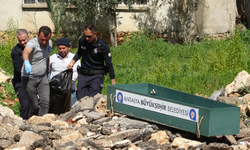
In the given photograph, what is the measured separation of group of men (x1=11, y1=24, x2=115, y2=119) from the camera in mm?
6215

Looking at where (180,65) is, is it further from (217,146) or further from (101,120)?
(217,146)

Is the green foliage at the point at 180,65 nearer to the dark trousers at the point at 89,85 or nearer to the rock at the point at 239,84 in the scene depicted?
the rock at the point at 239,84

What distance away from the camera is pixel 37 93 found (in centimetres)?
650

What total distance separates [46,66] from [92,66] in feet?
3.06

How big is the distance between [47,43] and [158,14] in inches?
425

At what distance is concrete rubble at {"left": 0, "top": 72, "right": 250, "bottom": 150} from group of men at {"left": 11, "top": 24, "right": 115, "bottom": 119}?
0.47 metres

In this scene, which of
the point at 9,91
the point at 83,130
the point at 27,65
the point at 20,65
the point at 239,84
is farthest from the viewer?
the point at 9,91

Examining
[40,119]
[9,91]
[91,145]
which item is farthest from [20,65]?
[9,91]

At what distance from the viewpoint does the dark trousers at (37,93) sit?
630 centimetres

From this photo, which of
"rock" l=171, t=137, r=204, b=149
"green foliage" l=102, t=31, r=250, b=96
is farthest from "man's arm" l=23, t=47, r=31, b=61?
"green foliage" l=102, t=31, r=250, b=96

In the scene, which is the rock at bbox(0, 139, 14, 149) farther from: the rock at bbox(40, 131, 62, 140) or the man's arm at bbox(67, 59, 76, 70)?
the man's arm at bbox(67, 59, 76, 70)

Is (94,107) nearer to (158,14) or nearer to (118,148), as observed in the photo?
(118,148)

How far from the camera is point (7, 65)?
1188 centimetres

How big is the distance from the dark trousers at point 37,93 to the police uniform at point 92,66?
859 mm
